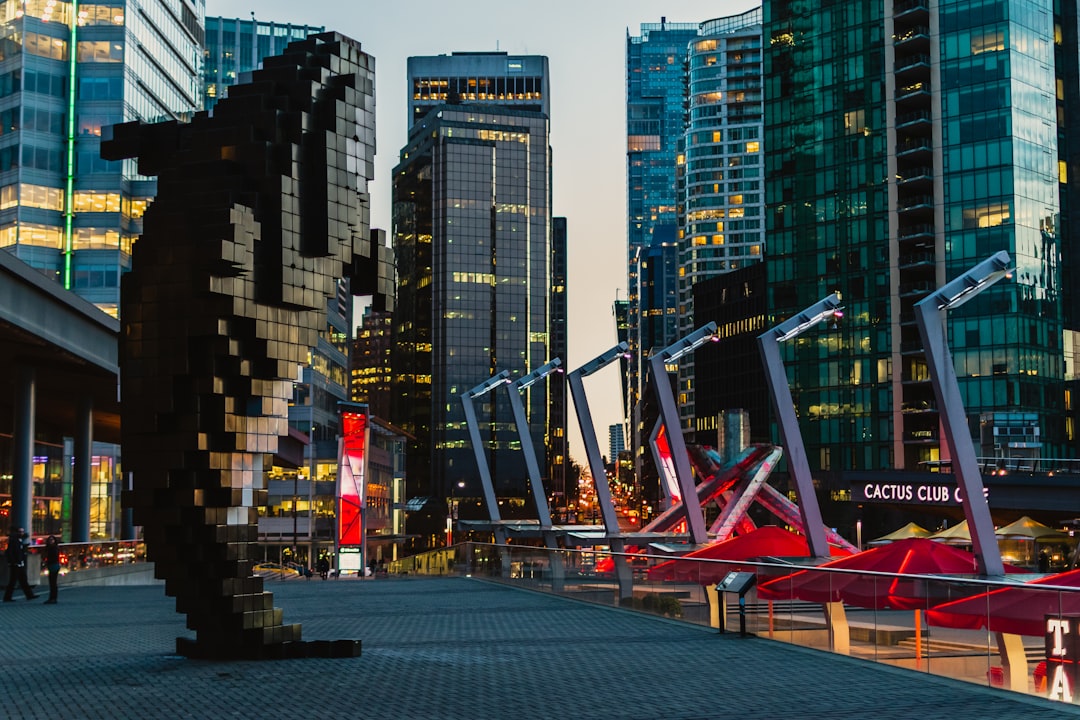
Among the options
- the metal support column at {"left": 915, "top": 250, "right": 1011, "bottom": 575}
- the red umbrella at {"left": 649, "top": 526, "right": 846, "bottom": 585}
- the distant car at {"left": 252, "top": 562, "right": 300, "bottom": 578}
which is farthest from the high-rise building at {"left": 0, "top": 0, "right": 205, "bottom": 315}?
the metal support column at {"left": 915, "top": 250, "right": 1011, "bottom": 575}

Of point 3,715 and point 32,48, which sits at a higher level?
point 32,48

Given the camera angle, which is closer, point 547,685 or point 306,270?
point 547,685

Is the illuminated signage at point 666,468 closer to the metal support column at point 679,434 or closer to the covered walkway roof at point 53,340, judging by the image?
the metal support column at point 679,434

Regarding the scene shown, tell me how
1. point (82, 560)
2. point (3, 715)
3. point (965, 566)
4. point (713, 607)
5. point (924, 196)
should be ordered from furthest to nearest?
point (924, 196) → point (82, 560) → point (965, 566) → point (713, 607) → point (3, 715)

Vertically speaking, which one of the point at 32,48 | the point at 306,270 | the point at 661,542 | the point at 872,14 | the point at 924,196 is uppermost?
the point at 872,14

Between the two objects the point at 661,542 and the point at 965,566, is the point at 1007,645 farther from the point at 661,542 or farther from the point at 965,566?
the point at 661,542

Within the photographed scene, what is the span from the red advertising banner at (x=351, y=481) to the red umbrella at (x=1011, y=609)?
152 feet

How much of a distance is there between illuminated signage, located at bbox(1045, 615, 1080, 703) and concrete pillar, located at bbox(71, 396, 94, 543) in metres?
49.7

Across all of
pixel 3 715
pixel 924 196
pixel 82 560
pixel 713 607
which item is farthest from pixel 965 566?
pixel 924 196

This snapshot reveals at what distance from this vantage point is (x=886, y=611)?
55.3 ft

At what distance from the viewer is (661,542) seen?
61625 millimetres

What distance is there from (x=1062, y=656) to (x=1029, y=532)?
51.3 m

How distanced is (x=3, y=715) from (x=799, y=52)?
12129cm

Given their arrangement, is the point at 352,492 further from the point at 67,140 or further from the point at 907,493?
the point at 67,140
